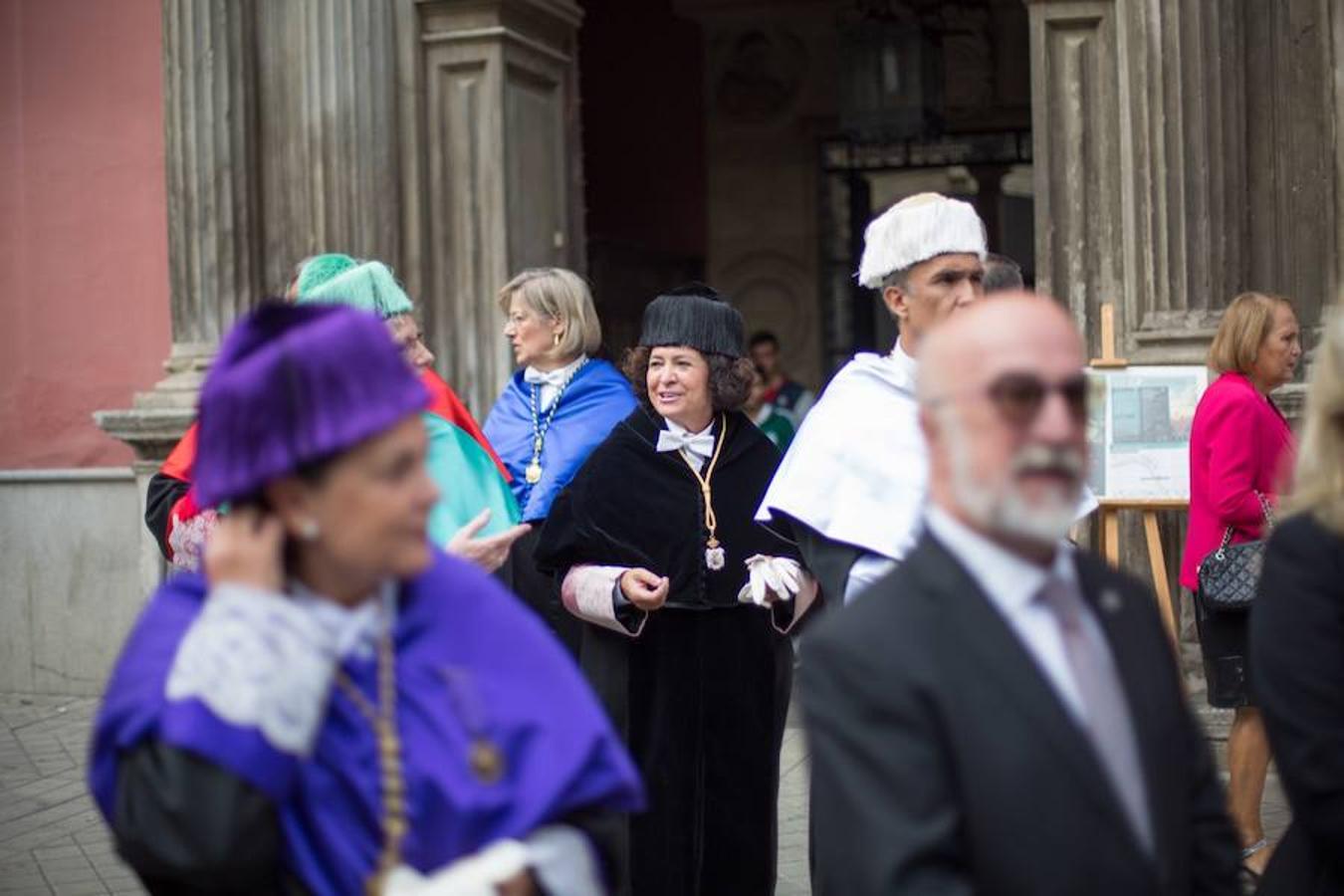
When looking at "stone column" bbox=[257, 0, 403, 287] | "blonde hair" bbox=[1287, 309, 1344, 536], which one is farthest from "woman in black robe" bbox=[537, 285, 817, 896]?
"stone column" bbox=[257, 0, 403, 287]

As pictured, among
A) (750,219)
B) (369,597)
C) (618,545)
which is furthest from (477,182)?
(369,597)

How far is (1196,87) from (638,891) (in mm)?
4462

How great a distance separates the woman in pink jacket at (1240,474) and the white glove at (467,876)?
4.77 metres

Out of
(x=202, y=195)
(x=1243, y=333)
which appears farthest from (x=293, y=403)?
(x=202, y=195)

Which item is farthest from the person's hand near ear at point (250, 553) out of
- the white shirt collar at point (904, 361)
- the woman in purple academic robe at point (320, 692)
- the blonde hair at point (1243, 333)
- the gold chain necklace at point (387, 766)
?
the blonde hair at point (1243, 333)

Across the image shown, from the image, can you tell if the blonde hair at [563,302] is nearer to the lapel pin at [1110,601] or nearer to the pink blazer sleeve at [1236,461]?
the pink blazer sleeve at [1236,461]

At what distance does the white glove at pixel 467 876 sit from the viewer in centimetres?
261

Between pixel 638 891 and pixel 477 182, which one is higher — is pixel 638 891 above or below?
below

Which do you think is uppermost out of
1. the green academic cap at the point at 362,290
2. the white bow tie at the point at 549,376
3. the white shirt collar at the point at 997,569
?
the green academic cap at the point at 362,290

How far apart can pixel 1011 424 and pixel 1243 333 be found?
16.0 ft

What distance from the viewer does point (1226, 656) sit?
708cm

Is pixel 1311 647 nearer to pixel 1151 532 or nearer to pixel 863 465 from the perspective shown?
pixel 863 465

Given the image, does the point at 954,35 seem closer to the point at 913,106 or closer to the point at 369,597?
the point at 913,106

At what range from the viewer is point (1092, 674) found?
2619 millimetres
